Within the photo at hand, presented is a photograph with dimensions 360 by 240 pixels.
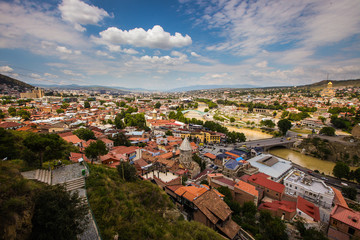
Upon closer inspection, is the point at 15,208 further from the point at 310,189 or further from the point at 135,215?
the point at 310,189

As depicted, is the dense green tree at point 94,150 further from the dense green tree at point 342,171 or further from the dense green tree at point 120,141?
the dense green tree at point 342,171

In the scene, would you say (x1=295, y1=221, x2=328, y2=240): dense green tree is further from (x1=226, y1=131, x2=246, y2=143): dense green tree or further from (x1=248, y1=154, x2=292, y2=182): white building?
(x1=226, y1=131, x2=246, y2=143): dense green tree

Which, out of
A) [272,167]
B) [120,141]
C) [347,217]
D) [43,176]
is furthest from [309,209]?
[120,141]

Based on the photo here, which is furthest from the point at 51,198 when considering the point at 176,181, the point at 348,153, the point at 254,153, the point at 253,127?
the point at 253,127

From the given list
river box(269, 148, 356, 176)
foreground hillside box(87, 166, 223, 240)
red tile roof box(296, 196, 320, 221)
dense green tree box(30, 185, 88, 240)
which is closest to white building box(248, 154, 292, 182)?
red tile roof box(296, 196, 320, 221)

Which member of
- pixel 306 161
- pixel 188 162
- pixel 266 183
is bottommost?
pixel 306 161

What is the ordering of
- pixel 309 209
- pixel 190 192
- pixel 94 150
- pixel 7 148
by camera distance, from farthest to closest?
pixel 94 150
pixel 309 209
pixel 190 192
pixel 7 148
